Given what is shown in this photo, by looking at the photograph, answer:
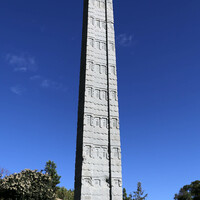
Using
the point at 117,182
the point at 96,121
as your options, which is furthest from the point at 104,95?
the point at 117,182

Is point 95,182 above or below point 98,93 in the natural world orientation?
below

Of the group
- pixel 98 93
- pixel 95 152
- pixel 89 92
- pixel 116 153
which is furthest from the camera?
pixel 98 93

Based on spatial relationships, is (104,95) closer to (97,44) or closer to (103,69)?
(103,69)

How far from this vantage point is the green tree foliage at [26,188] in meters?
25.4

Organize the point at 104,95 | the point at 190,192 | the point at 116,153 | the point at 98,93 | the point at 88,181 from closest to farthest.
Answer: the point at 88,181
the point at 116,153
the point at 98,93
the point at 104,95
the point at 190,192

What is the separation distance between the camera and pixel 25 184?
25797 millimetres

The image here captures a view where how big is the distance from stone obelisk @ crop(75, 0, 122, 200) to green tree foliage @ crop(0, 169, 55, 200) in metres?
14.5

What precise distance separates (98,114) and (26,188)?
1570 cm

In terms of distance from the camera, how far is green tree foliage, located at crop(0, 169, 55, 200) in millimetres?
25422

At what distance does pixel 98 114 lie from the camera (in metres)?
14.9

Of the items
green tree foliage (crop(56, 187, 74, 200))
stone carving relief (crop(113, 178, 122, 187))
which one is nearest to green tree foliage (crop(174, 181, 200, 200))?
green tree foliage (crop(56, 187, 74, 200))

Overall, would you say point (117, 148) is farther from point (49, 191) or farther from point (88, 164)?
point (49, 191)

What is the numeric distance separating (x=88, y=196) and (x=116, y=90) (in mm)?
6912

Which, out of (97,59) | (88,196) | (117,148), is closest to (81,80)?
(97,59)
